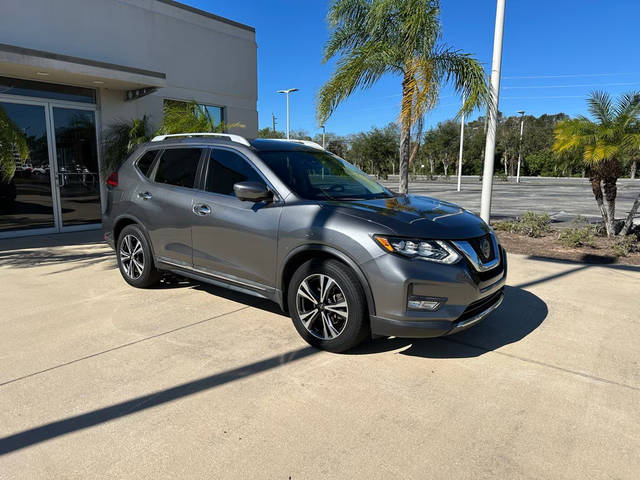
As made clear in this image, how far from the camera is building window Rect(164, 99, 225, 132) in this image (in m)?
11.1

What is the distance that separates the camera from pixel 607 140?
8.79 m

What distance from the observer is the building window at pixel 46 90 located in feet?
29.5

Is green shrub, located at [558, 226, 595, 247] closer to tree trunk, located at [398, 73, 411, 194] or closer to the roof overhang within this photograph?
tree trunk, located at [398, 73, 411, 194]

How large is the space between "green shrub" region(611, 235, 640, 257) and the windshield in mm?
5029

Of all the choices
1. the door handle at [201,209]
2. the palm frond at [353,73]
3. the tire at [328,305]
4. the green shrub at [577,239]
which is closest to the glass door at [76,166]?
the palm frond at [353,73]

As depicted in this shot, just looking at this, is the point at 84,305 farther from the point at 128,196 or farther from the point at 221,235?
the point at 221,235

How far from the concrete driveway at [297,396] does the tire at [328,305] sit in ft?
0.54

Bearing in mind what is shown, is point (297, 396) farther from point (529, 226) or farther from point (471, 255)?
point (529, 226)

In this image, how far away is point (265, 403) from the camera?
9.61ft

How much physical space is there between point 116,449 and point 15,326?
2545 mm

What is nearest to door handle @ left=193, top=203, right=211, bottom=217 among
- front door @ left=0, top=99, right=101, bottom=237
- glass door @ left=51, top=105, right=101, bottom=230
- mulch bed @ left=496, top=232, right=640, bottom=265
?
mulch bed @ left=496, top=232, right=640, bottom=265

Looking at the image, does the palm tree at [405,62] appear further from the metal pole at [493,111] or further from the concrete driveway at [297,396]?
the concrete driveway at [297,396]

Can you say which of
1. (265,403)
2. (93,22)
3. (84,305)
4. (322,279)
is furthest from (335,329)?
(93,22)

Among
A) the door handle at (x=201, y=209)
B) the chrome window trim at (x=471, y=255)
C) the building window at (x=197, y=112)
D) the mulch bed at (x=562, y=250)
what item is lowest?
the mulch bed at (x=562, y=250)
